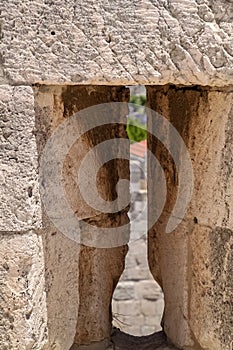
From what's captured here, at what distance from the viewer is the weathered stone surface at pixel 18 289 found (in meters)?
2.00

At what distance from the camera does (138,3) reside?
1.93m

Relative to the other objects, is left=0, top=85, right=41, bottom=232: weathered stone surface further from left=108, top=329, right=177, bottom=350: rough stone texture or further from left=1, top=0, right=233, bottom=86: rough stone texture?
left=108, top=329, right=177, bottom=350: rough stone texture

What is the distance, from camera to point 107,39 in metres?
1.94

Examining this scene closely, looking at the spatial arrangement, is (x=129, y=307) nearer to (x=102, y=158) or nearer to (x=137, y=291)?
(x=137, y=291)

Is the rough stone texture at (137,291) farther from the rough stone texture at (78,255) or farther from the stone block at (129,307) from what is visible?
the rough stone texture at (78,255)

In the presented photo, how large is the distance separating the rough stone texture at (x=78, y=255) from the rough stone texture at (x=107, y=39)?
0.38ft

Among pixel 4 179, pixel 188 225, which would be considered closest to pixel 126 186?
pixel 188 225

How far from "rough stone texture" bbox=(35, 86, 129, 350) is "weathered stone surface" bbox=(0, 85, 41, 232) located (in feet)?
0.19

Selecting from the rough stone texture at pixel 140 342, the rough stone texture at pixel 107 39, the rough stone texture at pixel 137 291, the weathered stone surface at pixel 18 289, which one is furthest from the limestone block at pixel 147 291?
the rough stone texture at pixel 107 39

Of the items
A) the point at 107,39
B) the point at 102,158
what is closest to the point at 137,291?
the point at 102,158

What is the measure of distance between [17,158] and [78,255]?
498mm

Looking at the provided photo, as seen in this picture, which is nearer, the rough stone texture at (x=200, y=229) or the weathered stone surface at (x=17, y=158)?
the weathered stone surface at (x=17, y=158)

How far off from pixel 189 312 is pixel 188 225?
1.02 ft

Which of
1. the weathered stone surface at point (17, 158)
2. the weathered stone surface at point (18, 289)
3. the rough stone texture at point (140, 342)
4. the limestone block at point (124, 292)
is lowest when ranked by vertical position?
the limestone block at point (124, 292)
